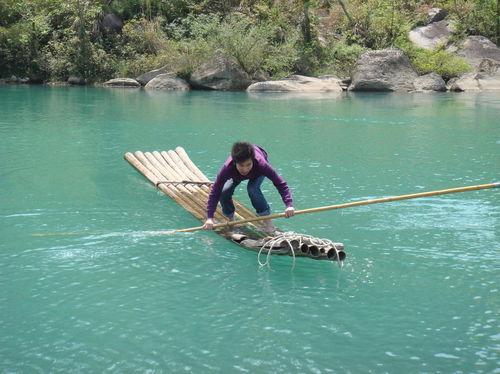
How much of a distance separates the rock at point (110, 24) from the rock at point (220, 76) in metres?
5.86

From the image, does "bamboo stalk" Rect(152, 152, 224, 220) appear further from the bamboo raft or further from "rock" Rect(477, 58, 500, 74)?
"rock" Rect(477, 58, 500, 74)

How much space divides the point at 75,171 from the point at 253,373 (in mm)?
5992

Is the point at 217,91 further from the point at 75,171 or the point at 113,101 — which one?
the point at 75,171

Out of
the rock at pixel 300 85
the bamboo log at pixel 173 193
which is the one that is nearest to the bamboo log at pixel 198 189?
the bamboo log at pixel 173 193

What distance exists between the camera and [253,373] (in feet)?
11.9

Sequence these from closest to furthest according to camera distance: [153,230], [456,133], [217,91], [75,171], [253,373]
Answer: [253,373], [153,230], [75,171], [456,133], [217,91]

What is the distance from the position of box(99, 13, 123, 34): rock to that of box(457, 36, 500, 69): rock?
14564 millimetres

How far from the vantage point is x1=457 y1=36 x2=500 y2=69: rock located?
25266mm

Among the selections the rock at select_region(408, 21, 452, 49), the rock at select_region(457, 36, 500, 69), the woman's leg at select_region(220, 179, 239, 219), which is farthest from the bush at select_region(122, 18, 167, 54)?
the woman's leg at select_region(220, 179, 239, 219)

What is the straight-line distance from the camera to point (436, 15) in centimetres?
2766

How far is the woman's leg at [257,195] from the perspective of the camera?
5695mm

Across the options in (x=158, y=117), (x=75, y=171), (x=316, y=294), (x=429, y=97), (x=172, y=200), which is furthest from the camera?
(x=429, y=97)

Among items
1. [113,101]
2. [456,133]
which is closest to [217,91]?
[113,101]

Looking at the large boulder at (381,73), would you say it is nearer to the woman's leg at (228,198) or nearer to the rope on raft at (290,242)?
the woman's leg at (228,198)
